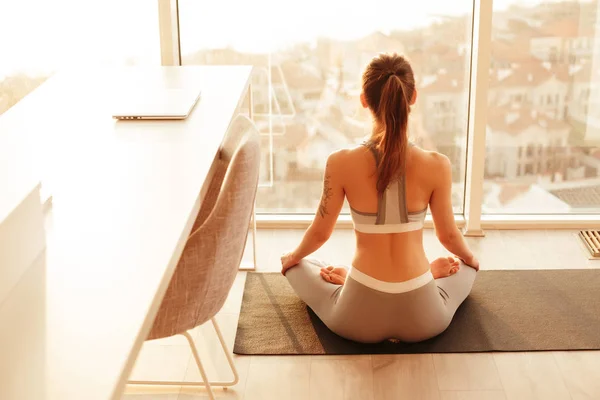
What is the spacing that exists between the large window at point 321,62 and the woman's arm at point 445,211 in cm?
94

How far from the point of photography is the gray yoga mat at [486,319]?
293 cm

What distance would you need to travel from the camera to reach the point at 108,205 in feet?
6.33

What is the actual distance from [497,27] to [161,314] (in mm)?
2206

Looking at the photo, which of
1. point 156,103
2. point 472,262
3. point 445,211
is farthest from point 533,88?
point 156,103

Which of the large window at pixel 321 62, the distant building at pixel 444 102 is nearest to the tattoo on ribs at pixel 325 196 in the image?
the large window at pixel 321 62

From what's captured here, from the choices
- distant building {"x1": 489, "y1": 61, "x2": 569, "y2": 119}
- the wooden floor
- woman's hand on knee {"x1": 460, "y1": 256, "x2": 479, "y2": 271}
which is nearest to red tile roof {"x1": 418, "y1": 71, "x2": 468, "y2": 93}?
distant building {"x1": 489, "y1": 61, "x2": 569, "y2": 119}

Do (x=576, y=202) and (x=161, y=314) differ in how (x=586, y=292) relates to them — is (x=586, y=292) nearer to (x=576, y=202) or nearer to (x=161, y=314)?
(x=576, y=202)

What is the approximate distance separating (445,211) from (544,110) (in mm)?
1189

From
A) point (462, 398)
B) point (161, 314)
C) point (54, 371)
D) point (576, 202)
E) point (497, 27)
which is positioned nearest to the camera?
point (54, 371)

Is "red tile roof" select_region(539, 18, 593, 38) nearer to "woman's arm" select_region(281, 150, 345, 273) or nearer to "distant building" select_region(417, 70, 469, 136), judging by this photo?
"distant building" select_region(417, 70, 469, 136)

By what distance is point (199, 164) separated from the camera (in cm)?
221

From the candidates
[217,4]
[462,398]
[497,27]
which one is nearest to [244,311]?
[462,398]

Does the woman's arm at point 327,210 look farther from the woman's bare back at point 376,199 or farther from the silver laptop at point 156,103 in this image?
the silver laptop at point 156,103

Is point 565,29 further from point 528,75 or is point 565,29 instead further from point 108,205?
point 108,205
